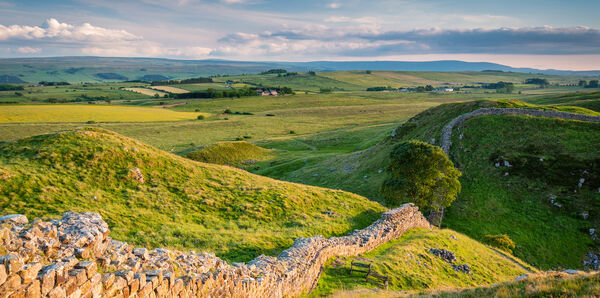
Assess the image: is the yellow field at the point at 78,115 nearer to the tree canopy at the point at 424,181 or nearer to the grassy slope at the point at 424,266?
the tree canopy at the point at 424,181

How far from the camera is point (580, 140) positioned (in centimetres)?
4238

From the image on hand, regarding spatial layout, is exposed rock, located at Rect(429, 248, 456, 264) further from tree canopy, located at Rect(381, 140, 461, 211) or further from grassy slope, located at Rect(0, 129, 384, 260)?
tree canopy, located at Rect(381, 140, 461, 211)

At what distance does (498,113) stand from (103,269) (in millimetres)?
58324

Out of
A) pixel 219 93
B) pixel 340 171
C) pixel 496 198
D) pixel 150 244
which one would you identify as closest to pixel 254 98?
pixel 219 93

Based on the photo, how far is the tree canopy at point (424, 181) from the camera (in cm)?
3528

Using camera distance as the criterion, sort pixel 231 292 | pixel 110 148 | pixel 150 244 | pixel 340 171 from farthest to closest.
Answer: pixel 340 171, pixel 110 148, pixel 150 244, pixel 231 292

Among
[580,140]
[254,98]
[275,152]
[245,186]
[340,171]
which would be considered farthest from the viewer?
[254,98]

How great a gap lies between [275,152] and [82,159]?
56.6 m

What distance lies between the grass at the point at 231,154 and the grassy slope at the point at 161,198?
35.3 metres

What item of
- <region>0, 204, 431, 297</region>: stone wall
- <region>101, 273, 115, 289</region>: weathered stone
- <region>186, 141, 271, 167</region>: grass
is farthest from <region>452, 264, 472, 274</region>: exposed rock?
<region>186, 141, 271, 167</region>: grass

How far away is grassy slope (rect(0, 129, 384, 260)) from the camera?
759 inches

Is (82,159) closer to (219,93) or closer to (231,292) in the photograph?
(231,292)

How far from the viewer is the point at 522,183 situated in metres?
40.2

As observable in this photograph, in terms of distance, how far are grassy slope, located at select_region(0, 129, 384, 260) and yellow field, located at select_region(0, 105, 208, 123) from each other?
97.4 m
